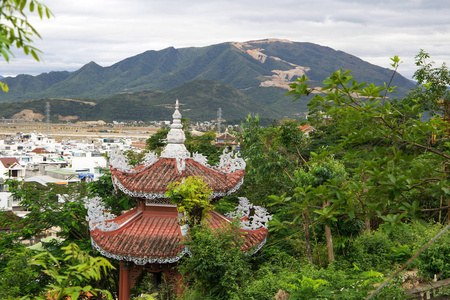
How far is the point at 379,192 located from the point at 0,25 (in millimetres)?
4169

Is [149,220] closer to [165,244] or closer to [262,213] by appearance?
[165,244]

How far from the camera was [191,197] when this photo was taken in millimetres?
9812

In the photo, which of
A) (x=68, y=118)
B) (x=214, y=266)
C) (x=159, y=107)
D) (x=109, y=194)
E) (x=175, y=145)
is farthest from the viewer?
(x=68, y=118)

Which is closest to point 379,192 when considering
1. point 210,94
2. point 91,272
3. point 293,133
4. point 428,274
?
point 91,272

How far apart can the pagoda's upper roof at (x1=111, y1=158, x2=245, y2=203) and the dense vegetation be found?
131 cm

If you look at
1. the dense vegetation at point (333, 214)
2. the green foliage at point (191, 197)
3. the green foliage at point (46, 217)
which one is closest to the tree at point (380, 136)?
the dense vegetation at point (333, 214)

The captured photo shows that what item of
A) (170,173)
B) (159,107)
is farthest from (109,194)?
(159,107)

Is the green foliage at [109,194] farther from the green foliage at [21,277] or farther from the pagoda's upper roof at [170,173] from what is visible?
the green foliage at [21,277]

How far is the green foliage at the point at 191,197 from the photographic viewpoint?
385 inches

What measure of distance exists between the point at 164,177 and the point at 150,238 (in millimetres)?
1579

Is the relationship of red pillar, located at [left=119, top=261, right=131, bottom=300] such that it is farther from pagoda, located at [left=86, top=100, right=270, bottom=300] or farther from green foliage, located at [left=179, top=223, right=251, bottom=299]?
green foliage, located at [left=179, top=223, right=251, bottom=299]

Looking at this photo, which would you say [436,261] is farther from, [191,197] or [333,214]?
[333,214]

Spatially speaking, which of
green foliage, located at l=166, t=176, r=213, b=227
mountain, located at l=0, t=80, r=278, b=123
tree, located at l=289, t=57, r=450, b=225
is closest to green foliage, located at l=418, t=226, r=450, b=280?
green foliage, located at l=166, t=176, r=213, b=227

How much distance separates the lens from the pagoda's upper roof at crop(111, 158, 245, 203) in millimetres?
10828
